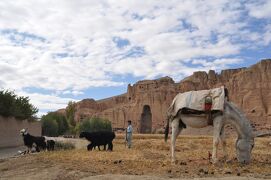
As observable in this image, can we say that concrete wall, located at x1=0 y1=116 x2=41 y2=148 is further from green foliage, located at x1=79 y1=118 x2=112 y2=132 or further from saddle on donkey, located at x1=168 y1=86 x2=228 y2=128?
green foliage, located at x1=79 y1=118 x2=112 y2=132

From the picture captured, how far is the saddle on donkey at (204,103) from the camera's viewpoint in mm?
15234

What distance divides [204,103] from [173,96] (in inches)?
5228

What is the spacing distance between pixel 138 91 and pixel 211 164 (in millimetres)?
145172

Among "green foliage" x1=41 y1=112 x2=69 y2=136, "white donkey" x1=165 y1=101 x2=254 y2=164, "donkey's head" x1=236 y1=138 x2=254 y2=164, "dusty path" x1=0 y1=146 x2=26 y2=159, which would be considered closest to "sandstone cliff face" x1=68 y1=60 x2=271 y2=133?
"green foliage" x1=41 y1=112 x2=69 y2=136

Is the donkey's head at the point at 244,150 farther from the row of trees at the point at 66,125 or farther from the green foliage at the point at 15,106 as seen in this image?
the row of trees at the point at 66,125

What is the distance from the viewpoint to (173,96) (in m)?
148

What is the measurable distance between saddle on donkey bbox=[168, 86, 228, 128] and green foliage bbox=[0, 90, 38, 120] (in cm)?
2716

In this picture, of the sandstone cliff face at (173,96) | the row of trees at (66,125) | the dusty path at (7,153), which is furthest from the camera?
the sandstone cliff face at (173,96)

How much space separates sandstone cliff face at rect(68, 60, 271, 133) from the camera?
116m

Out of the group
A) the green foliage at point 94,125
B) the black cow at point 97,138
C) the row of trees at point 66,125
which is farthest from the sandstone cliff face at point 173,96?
the black cow at point 97,138

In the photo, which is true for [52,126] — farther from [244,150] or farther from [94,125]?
[244,150]

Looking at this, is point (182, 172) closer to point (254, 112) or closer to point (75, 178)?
point (75, 178)

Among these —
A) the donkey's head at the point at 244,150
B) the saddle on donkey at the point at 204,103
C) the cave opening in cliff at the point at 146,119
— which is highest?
the cave opening in cliff at the point at 146,119

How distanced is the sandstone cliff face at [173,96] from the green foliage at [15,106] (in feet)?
243
